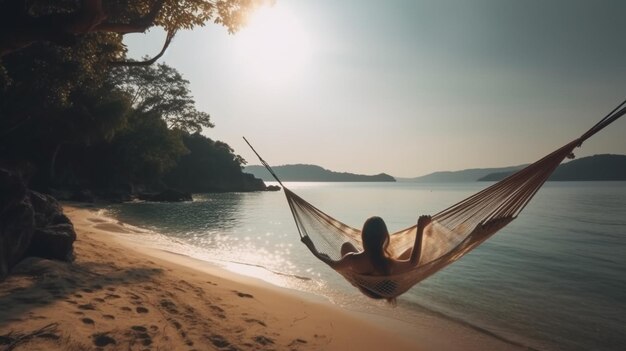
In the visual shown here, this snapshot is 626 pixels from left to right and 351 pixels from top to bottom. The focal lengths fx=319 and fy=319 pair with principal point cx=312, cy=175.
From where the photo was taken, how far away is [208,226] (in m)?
16.3

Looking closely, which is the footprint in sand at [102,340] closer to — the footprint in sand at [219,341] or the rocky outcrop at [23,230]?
the footprint in sand at [219,341]

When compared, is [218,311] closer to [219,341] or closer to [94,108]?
[219,341]

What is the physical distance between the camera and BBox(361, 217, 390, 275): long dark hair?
132 inches

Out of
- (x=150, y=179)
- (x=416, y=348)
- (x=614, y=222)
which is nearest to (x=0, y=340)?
(x=416, y=348)

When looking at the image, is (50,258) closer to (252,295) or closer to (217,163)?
(252,295)

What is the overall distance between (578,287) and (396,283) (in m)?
7.73

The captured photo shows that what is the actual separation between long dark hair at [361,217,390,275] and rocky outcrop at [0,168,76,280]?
4.14m

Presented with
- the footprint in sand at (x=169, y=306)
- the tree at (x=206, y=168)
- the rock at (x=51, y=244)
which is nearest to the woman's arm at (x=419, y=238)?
the footprint in sand at (x=169, y=306)

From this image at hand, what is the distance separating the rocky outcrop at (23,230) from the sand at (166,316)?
0.22m

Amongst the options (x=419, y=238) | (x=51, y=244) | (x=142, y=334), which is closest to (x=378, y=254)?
(x=419, y=238)

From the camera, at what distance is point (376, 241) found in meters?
3.42

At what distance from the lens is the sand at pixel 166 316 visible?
2.90 metres

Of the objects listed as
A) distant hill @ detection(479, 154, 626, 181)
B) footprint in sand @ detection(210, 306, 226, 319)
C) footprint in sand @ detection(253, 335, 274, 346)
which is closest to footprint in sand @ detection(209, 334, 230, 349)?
footprint in sand @ detection(253, 335, 274, 346)

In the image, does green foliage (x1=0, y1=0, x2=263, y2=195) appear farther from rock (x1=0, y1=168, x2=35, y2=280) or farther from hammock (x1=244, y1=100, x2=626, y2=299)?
hammock (x1=244, y1=100, x2=626, y2=299)
